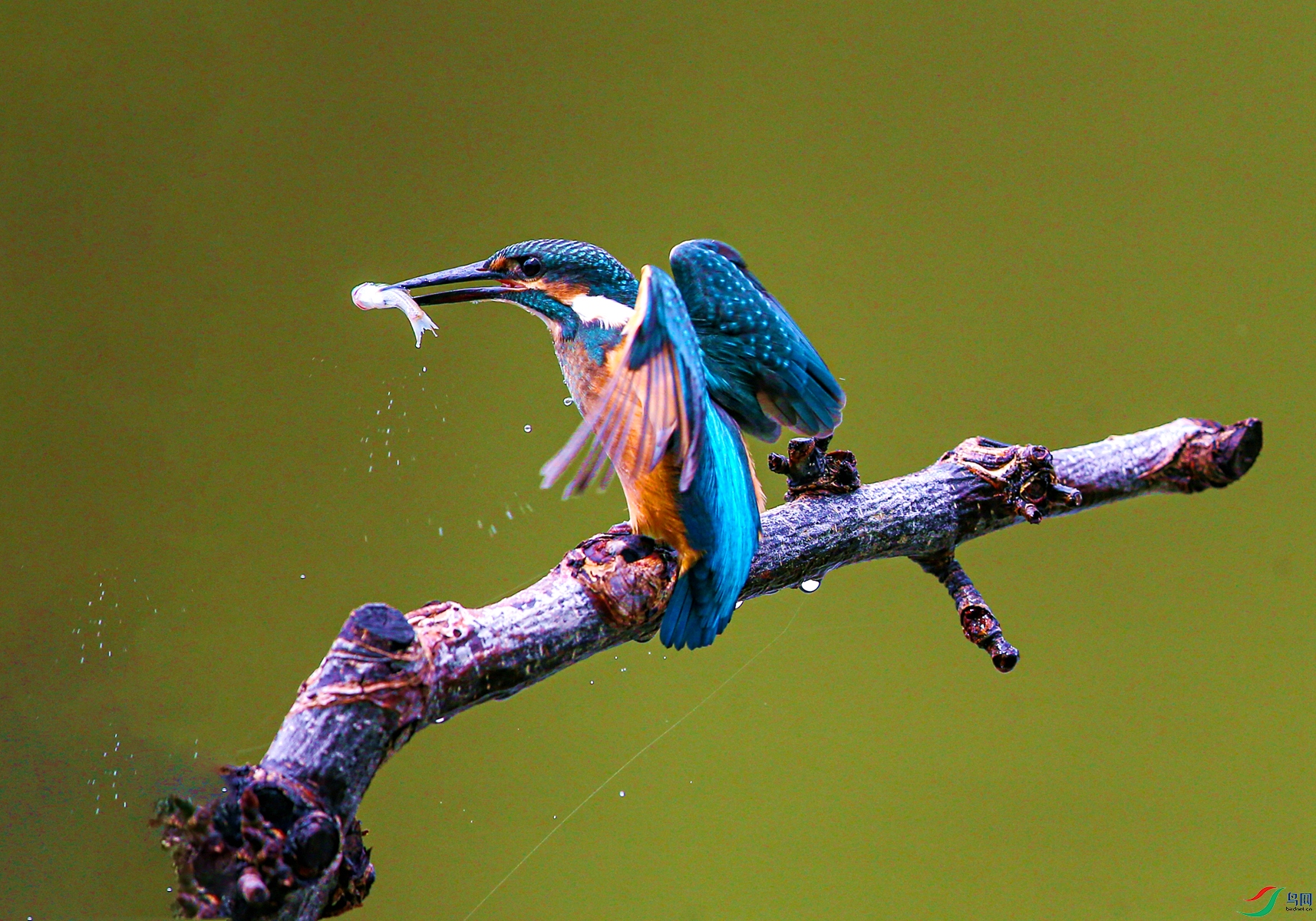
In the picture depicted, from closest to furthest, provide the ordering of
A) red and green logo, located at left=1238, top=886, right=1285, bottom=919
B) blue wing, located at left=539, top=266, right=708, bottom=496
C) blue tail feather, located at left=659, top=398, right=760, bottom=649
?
blue wing, located at left=539, top=266, right=708, bottom=496
blue tail feather, located at left=659, top=398, right=760, bottom=649
red and green logo, located at left=1238, top=886, right=1285, bottom=919

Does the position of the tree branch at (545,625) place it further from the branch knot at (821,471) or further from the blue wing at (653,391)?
the blue wing at (653,391)

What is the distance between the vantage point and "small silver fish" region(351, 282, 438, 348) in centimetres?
112

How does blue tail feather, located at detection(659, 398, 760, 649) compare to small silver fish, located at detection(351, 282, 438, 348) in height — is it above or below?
below

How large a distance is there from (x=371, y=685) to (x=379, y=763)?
7 centimetres

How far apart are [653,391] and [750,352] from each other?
0.89ft

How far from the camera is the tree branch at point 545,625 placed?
79cm

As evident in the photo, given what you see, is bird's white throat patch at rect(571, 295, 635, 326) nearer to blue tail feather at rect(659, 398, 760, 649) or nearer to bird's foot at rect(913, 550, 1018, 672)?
blue tail feather at rect(659, 398, 760, 649)

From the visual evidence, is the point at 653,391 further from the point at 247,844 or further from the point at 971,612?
the point at 971,612

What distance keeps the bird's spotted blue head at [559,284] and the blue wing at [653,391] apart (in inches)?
5.8

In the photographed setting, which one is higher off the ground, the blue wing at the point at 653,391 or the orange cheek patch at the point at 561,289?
the orange cheek patch at the point at 561,289

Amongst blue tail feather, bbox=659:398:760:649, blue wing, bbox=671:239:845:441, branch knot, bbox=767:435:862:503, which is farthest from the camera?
branch knot, bbox=767:435:862:503

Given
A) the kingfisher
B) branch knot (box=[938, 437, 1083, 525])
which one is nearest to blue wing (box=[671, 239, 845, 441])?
the kingfisher

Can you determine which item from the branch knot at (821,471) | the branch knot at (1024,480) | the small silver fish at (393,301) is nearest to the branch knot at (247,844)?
the small silver fish at (393,301)

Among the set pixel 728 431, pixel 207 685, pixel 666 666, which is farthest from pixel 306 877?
pixel 666 666
